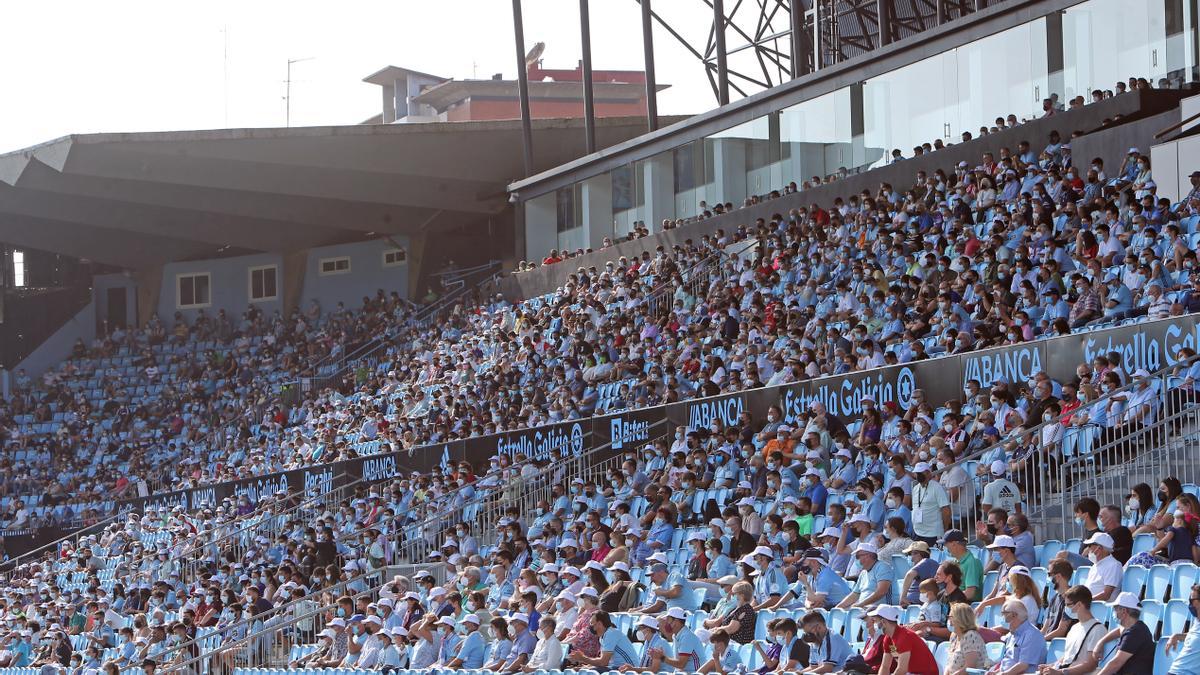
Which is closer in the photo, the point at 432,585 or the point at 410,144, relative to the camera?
the point at 432,585

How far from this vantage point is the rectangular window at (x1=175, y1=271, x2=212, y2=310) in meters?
46.9

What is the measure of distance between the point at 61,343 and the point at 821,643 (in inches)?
1625

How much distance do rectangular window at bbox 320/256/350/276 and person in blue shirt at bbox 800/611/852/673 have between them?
114 ft

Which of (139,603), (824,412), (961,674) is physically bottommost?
(139,603)

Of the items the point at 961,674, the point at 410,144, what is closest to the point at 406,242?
the point at 410,144

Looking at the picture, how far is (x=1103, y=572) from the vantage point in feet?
33.0

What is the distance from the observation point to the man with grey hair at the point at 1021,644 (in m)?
9.10

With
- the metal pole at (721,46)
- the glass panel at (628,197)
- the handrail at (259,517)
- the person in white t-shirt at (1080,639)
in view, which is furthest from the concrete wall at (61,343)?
the person in white t-shirt at (1080,639)

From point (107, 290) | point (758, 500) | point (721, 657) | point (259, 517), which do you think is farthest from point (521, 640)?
point (107, 290)

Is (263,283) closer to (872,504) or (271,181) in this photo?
(271,181)

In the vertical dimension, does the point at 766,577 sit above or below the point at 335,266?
below

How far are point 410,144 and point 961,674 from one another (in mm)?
27902

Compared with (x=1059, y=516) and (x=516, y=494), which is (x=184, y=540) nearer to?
(x=516, y=494)

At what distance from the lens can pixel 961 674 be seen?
30.4ft
